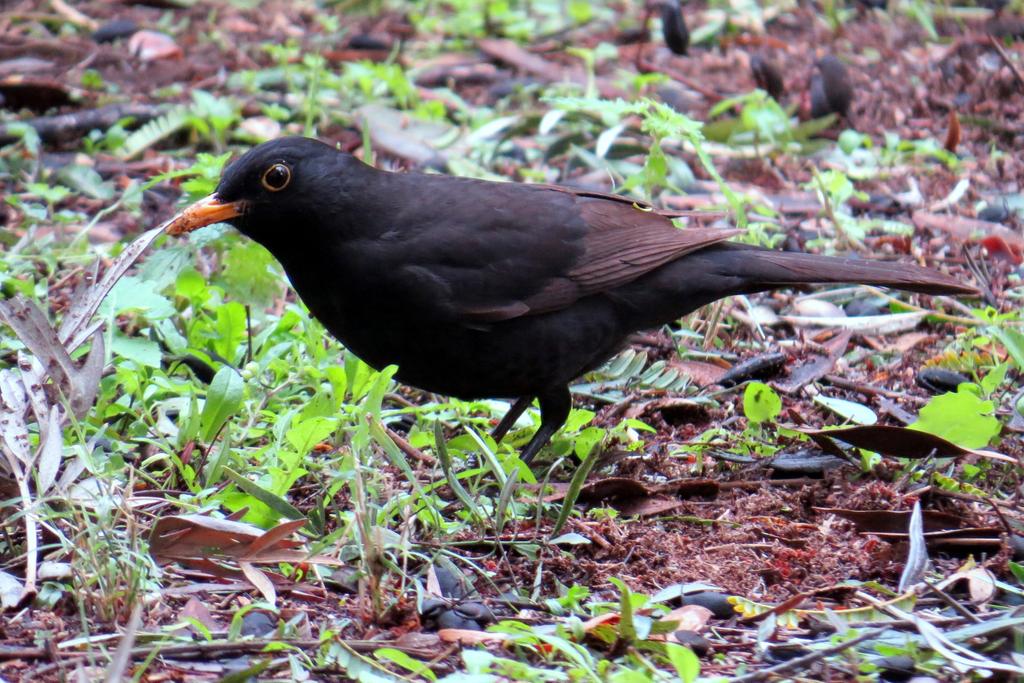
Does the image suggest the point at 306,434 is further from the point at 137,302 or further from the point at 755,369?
the point at 755,369

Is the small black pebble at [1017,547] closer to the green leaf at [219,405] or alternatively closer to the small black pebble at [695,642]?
the small black pebble at [695,642]

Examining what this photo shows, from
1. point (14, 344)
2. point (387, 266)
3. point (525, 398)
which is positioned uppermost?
point (387, 266)

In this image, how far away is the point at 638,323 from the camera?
211 inches

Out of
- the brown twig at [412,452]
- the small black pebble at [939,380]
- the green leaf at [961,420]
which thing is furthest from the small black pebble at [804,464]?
the brown twig at [412,452]

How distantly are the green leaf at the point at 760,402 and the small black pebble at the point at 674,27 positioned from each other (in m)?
4.22

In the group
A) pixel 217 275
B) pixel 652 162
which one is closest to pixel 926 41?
pixel 652 162

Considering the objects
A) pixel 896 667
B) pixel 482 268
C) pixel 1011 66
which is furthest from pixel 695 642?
pixel 1011 66

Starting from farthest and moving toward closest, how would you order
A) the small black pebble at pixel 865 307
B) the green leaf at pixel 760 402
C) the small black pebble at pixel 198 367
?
the small black pebble at pixel 865 307 → the small black pebble at pixel 198 367 → the green leaf at pixel 760 402

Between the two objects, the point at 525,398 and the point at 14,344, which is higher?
the point at 14,344

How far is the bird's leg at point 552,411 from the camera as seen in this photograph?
512cm

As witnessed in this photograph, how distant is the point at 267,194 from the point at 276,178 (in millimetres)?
67

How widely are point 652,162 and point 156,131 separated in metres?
3.04

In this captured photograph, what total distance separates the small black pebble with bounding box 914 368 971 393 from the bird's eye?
2668 mm

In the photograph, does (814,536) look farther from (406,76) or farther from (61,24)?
(61,24)
